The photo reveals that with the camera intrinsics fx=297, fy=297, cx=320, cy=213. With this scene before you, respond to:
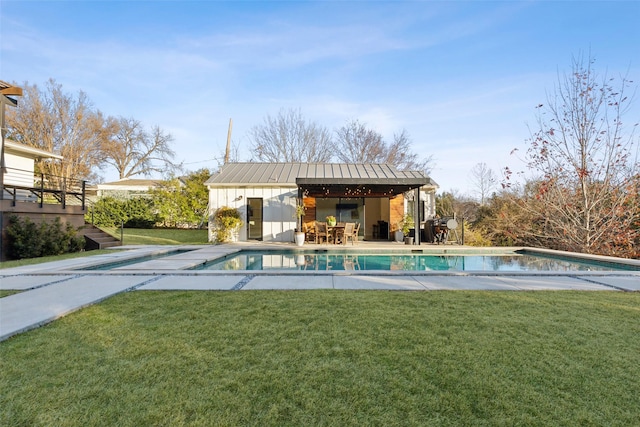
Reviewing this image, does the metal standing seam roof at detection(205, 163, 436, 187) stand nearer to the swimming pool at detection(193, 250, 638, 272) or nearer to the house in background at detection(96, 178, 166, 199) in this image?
→ the swimming pool at detection(193, 250, 638, 272)

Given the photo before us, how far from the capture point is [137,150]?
27.9 meters

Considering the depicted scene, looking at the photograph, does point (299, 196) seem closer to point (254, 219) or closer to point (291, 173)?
point (291, 173)

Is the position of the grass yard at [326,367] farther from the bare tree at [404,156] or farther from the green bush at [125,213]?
the bare tree at [404,156]

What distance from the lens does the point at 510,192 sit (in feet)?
41.2

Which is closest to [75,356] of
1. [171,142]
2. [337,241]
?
[337,241]

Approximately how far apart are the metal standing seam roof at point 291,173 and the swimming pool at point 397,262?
407 cm

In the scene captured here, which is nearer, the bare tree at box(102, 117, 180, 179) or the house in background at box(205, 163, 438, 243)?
the house in background at box(205, 163, 438, 243)

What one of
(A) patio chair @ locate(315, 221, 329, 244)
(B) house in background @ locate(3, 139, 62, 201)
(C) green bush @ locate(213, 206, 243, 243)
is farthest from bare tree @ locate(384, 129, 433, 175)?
(B) house in background @ locate(3, 139, 62, 201)

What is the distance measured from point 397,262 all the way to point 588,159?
22.1ft

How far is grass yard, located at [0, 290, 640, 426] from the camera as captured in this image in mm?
1542

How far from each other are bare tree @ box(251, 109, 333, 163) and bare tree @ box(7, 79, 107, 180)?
13.3 m

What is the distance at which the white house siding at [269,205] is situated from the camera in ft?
43.0

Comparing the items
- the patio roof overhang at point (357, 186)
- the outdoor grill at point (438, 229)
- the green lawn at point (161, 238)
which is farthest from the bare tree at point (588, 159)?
the green lawn at point (161, 238)

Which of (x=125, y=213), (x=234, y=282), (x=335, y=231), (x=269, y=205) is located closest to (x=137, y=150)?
(x=125, y=213)
